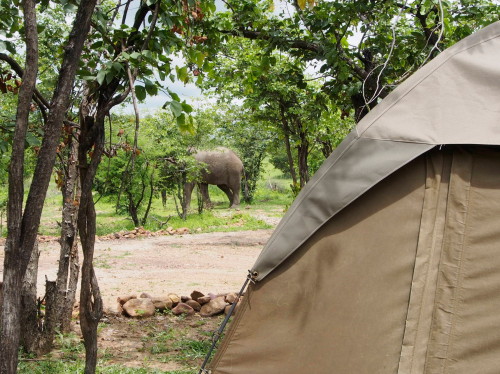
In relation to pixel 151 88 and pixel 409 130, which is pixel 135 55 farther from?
pixel 409 130

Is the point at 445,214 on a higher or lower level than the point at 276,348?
higher

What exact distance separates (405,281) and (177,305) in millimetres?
3895

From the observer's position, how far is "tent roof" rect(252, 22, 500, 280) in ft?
9.03

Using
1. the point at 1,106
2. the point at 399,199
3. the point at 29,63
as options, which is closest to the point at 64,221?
the point at 29,63

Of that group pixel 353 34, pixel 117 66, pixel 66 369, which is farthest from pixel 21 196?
pixel 353 34

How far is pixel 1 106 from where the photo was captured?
38.1 feet

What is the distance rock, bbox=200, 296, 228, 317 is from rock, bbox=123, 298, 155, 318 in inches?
22.2

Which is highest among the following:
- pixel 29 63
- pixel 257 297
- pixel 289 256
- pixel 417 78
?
pixel 417 78

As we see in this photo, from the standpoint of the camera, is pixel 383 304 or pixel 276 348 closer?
pixel 383 304

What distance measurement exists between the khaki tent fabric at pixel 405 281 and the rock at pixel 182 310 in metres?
3.28

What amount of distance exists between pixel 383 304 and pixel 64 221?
3206 millimetres

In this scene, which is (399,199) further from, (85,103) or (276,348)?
(85,103)

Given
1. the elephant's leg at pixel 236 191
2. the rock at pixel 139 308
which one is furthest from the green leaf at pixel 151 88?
the elephant's leg at pixel 236 191

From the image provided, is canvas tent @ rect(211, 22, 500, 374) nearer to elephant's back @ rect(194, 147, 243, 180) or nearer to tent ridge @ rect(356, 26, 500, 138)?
tent ridge @ rect(356, 26, 500, 138)
